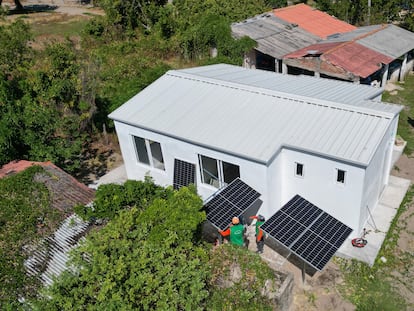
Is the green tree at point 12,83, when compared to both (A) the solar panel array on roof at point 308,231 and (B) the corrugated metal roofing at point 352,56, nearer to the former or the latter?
(A) the solar panel array on roof at point 308,231

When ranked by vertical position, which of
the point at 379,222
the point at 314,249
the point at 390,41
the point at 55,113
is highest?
the point at 55,113

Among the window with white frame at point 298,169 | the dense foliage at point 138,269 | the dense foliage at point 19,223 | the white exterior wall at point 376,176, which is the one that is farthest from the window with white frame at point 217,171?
the dense foliage at point 19,223

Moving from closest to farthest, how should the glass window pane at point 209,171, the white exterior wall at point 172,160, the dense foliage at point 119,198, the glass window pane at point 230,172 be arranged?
the dense foliage at point 119,198
the white exterior wall at point 172,160
the glass window pane at point 230,172
the glass window pane at point 209,171

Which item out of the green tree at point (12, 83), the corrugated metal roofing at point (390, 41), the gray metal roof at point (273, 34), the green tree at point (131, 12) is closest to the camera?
the green tree at point (12, 83)

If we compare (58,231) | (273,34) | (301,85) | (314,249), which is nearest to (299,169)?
(314,249)

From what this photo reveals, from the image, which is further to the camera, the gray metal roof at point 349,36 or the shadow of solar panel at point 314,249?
the gray metal roof at point 349,36

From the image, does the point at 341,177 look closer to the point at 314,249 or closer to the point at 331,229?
the point at 331,229

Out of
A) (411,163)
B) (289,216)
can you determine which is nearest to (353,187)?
(289,216)
